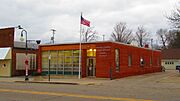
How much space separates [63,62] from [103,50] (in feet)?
19.7

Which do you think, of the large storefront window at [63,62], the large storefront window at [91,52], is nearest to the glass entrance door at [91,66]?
the large storefront window at [91,52]

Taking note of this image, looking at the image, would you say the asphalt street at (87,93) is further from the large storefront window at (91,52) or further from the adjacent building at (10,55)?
the adjacent building at (10,55)

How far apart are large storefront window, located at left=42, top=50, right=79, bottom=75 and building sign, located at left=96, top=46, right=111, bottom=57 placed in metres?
3.14

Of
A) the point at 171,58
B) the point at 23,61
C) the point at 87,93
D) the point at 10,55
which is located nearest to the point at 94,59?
the point at 10,55

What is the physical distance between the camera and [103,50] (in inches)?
1380

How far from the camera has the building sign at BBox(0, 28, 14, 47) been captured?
143 feet

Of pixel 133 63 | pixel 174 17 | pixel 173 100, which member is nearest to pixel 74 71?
pixel 133 63

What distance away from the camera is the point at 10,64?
4325 cm

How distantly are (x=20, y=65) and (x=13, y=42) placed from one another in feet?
11.4

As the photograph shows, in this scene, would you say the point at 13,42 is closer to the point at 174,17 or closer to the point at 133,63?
the point at 133,63

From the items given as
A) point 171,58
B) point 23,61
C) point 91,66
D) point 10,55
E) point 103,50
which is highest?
point 171,58

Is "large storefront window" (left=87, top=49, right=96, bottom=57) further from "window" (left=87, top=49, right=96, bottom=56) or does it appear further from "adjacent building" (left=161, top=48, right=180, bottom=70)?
"adjacent building" (left=161, top=48, right=180, bottom=70)

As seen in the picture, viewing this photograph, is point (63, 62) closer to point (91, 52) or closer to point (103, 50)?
point (91, 52)

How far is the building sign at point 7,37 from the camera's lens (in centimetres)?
4366
